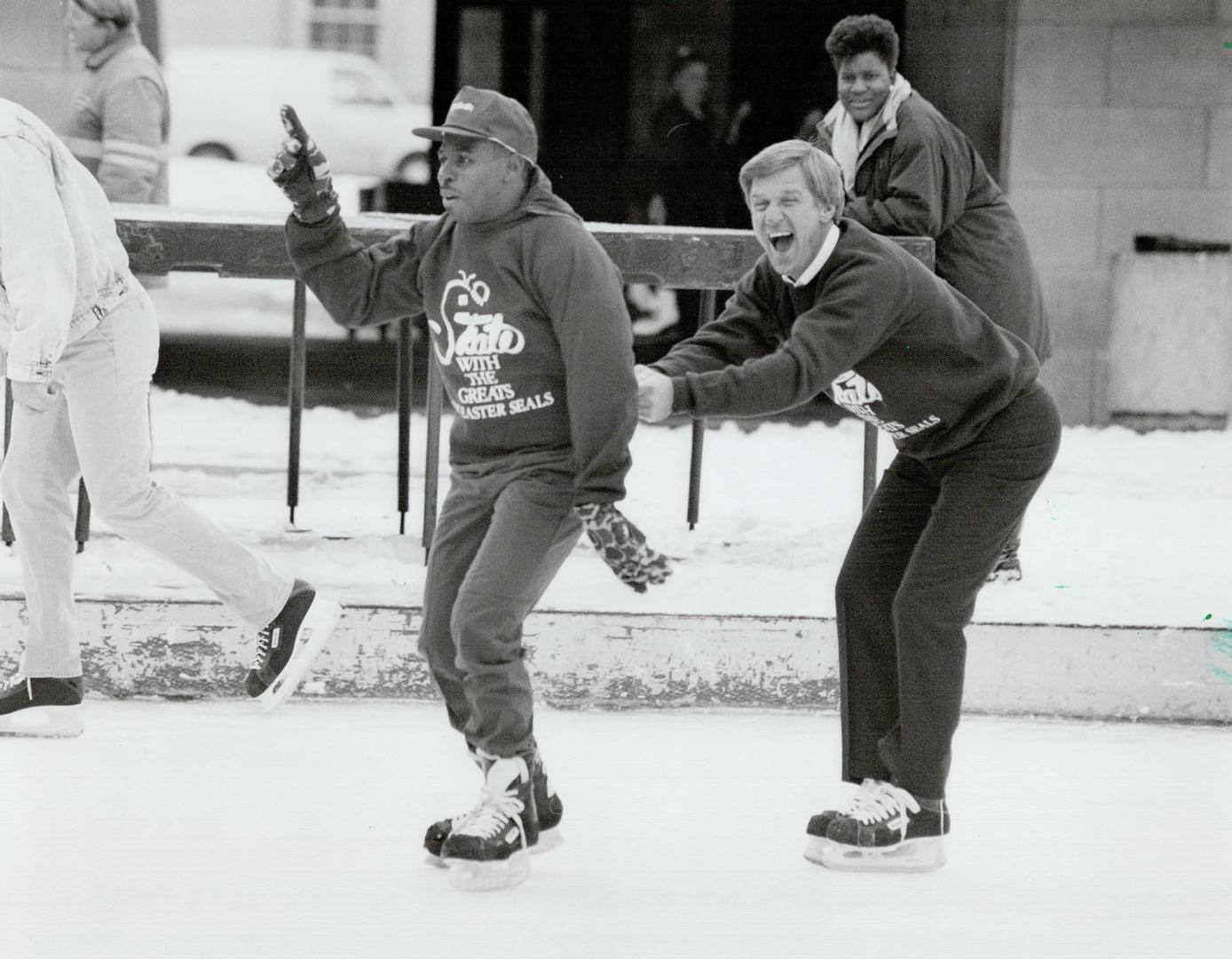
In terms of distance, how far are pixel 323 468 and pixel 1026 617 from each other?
3.44m

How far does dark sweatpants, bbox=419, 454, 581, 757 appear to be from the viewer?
3.60 m

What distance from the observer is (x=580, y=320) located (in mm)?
3578

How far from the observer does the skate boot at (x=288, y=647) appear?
15.3 feet

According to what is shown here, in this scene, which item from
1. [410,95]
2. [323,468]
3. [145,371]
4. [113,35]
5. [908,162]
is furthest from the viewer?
[410,95]

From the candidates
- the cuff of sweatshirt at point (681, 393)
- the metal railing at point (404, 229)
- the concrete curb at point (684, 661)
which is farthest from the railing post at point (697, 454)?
the cuff of sweatshirt at point (681, 393)

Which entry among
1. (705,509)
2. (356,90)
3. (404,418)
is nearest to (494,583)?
(404,418)

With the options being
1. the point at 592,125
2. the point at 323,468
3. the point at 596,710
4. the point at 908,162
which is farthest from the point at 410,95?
the point at 596,710

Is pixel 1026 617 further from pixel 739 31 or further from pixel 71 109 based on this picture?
pixel 739 31

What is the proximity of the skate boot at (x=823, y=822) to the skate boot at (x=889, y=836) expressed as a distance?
0.05ft

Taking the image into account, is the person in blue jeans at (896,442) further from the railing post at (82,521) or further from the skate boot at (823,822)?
the railing post at (82,521)

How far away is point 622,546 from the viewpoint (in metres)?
3.50

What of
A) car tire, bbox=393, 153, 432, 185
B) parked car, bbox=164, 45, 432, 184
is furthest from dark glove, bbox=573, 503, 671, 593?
car tire, bbox=393, 153, 432, 185

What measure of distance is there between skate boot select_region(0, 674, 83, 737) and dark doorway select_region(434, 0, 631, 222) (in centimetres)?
592

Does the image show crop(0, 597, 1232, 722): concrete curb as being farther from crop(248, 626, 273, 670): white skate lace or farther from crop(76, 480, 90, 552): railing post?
crop(76, 480, 90, 552): railing post
